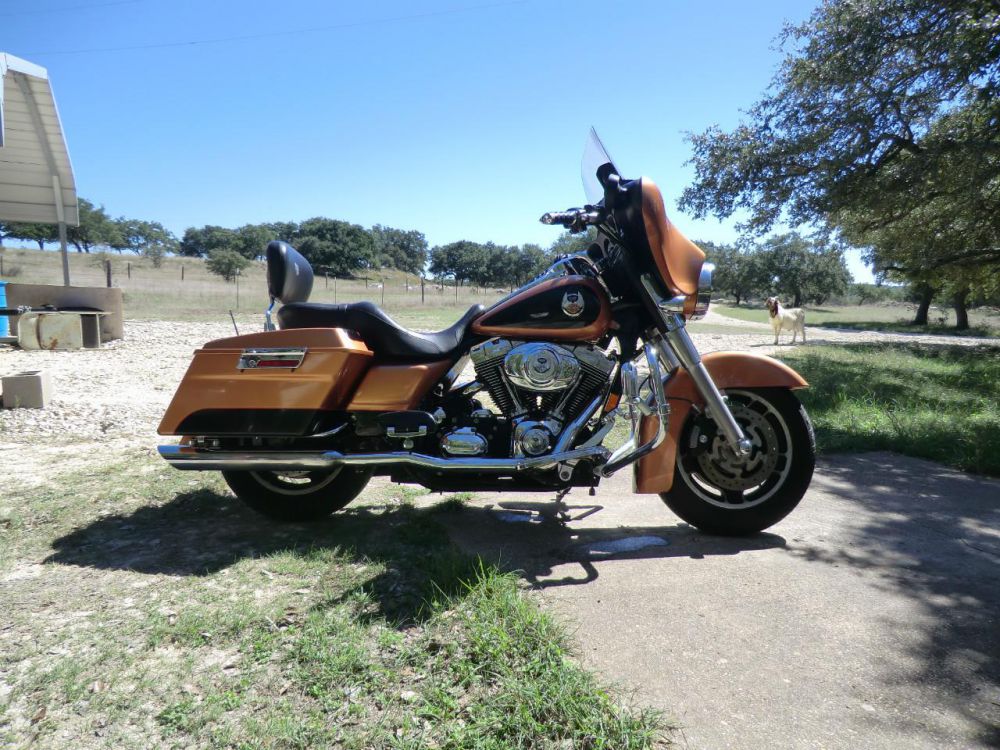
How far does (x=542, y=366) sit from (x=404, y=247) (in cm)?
10800

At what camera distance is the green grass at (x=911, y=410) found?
16.5ft

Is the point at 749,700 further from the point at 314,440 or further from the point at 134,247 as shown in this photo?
the point at 134,247

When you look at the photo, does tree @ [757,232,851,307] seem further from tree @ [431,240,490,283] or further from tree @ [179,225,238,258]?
tree @ [179,225,238,258]

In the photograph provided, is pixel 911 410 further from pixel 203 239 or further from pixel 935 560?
pixel 203 239

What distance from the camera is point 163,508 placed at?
143 inches

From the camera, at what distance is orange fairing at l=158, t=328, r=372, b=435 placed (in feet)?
9.95

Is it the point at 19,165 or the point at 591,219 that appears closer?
the point at 591,219

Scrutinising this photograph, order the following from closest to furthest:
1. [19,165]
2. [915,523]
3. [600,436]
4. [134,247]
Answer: [600,436] → [915,523] → [19,165] → [134,247]

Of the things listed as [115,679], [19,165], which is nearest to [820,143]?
[115,679]

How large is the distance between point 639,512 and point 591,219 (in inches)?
74.4

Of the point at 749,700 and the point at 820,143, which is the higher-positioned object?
the point at 820,143

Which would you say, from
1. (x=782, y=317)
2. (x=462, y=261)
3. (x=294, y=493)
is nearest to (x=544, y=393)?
(x=294, y=493)

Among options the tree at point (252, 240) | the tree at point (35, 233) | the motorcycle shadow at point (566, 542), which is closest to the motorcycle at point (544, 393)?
the motorcycle shadow at point (566, 542)

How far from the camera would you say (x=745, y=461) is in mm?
3246
